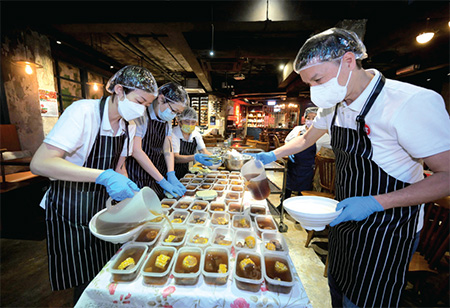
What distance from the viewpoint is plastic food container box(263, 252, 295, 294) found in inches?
35.1

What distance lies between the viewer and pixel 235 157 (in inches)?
105

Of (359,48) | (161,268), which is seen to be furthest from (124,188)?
(359,48)

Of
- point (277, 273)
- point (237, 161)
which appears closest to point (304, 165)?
point (237, 161)

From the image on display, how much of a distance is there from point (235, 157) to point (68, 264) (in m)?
2.04

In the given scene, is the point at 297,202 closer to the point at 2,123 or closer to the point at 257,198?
the point at 257,198

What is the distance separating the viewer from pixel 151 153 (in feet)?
7.91

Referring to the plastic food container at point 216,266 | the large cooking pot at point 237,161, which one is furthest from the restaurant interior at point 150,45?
the plastic food container at point 216,266

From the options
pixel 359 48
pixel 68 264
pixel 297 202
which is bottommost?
pixel 68 264

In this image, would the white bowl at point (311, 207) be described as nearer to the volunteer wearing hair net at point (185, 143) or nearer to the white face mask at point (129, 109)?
the white face mask at point (129, 109)

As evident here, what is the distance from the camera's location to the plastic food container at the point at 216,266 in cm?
93

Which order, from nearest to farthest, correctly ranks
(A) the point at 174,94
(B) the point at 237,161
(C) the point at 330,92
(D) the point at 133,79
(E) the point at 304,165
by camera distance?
1. (C) the point at 330,92
2. (D) the point at 133,79
3. (A) the point at 174,94
4. (B) the point at 237,161
5. (E) the point at 304,165

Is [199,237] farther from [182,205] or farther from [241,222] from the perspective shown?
[182,205]

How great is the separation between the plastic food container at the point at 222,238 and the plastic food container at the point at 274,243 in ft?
0.70

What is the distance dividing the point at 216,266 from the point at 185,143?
8.17 ft
